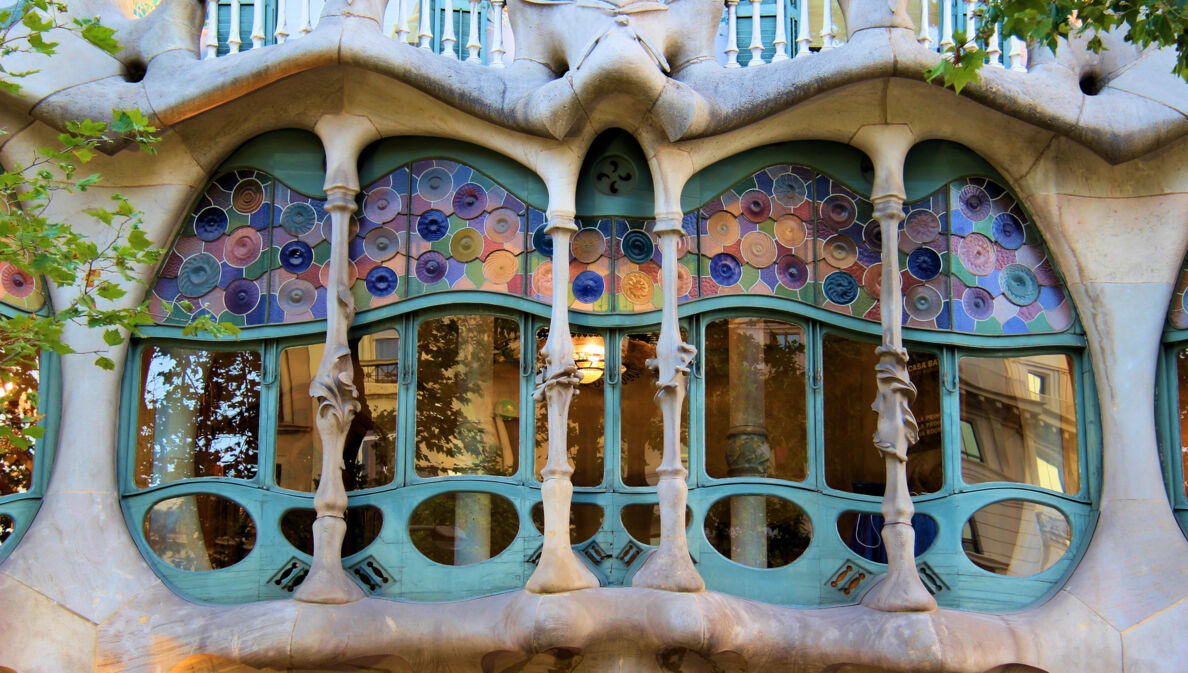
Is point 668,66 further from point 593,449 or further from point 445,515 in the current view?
point 445,515

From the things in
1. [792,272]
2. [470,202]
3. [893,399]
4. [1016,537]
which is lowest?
[1016,537]

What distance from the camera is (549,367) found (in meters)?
12.0

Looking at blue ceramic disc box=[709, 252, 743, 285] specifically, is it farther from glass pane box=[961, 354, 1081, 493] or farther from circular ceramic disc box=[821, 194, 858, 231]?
glass pane box=[961, 354, 1081, 493]

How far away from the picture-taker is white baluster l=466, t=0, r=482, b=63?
12.9 meters

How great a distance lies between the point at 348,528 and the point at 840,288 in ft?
13.4

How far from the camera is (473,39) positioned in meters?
13.0

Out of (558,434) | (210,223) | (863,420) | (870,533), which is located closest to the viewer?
(558,434)

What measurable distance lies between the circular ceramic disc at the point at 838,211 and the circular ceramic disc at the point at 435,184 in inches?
113

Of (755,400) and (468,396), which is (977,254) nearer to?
(755,400)

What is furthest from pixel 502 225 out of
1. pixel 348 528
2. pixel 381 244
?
pixel 348 528

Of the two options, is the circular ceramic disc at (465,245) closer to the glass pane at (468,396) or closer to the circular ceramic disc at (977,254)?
the glass pane at (468,396)

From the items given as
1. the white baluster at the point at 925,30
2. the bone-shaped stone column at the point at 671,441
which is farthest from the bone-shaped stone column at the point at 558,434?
the white baluster at the point at 925,30

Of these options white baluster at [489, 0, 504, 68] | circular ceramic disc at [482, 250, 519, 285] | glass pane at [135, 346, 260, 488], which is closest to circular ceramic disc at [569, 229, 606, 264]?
circular ceramic disc at [482, 250, 519, 285]

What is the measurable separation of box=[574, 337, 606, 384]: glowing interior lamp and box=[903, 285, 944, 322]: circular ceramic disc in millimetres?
2356
